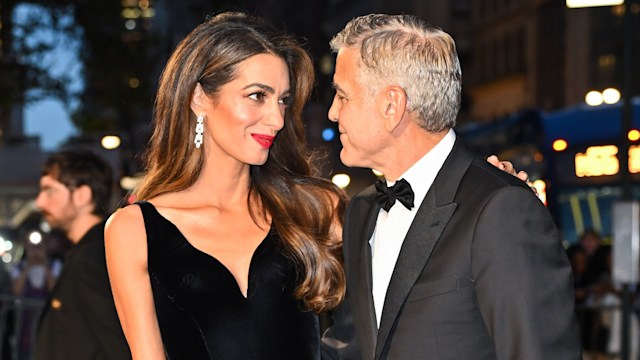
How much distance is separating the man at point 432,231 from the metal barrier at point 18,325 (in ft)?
26.3

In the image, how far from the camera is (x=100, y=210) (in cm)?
732

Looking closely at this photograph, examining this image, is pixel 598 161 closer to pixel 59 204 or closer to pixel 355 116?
pixel 59 204

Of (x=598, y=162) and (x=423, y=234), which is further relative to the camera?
(x=598, y=162)

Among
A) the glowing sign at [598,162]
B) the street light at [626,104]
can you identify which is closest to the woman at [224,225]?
the street light at [626,104]

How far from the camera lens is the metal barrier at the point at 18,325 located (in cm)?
1173

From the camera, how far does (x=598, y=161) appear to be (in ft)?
61.4

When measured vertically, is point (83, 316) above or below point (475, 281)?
below

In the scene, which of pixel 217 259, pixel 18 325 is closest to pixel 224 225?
pixel 217 259

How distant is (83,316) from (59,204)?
1208mm

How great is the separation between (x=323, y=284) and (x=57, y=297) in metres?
2.20

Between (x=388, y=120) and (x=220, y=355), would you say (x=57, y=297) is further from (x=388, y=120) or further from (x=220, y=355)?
(x=388, y=120)

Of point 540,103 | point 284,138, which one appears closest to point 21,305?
point 284,138

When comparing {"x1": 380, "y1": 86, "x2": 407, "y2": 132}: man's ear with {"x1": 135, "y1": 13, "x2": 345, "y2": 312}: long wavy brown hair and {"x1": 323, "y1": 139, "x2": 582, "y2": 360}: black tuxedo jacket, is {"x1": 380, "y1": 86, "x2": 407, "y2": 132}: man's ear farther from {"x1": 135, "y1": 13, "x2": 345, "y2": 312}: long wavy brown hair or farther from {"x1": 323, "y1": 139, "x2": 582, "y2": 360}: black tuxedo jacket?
{"x1": 135, "y1": 13, "x2": 345, "y2": 312}: long wavy brown hair

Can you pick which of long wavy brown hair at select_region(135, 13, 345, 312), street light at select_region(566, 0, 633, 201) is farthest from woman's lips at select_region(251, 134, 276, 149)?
street light at select_region(566, 0, 633, 201)
